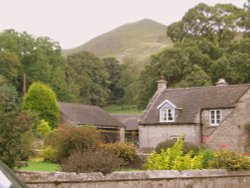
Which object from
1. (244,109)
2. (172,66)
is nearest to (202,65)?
(172,66)

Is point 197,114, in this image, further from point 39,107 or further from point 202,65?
point 39,107

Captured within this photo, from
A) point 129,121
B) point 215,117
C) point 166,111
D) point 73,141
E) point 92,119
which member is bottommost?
point 129,121

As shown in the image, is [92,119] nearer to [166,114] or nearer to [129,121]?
[129,121]

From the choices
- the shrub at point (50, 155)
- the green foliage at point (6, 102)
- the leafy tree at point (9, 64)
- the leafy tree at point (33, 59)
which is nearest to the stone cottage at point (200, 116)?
the green foliage at point (6, 102)

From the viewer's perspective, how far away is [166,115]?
40.1 metres

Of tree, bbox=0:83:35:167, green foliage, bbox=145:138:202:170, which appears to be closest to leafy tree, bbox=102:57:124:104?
tree, bbox=0:83:35:167

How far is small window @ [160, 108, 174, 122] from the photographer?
39.8 m

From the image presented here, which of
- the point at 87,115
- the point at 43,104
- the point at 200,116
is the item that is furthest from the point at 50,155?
the point at 87,115

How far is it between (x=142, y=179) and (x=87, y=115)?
43.2m

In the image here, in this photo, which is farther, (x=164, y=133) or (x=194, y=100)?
(x=194, y=100)

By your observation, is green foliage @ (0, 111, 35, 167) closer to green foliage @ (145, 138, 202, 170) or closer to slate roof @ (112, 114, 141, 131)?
green foliage @ (145, 138, 202, 170)

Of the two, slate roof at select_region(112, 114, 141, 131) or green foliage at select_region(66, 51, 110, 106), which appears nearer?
slate roof at select_region(112, 114, 141, 131)

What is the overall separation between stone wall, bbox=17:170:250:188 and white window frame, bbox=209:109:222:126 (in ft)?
82.4

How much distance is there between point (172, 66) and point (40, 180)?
43.5 metres
